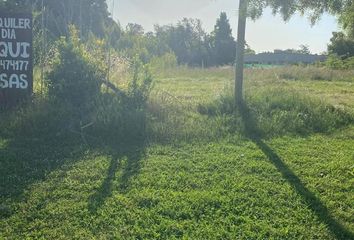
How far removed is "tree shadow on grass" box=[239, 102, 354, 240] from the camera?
3.87 metres

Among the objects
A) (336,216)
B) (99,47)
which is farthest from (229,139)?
(99,47)

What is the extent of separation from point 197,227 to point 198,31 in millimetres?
62683

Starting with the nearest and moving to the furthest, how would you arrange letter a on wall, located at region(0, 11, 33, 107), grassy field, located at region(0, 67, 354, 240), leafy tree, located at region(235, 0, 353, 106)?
1. grassy field, located at region(0, 67, 354, 240)
2. leafy tree, located at region(235, 0, 353, 106)
3. letter a on wall, located at region(0, 11, 33, 107)

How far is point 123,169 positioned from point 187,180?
0.93 m

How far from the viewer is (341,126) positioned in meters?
8.37

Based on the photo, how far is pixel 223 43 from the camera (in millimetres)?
56406

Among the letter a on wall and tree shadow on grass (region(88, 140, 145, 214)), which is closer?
tree shadow on grass (region(88, 140, 145, 214))

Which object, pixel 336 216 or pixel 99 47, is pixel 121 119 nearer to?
pixel 99 47

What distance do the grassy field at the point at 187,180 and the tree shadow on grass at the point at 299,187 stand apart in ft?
0.04

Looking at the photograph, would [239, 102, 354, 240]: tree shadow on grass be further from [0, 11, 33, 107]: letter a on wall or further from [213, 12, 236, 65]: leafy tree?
[213, 12, 236, 65]: leafy tree

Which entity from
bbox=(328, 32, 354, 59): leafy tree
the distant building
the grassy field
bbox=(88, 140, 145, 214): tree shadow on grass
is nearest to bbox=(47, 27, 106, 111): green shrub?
the grassy field

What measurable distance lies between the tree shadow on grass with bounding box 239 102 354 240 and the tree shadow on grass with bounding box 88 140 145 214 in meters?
1.94

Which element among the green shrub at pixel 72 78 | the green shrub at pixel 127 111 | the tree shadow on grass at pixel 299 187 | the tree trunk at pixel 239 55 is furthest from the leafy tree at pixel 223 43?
the tree shadow on grass at pixel 299 187

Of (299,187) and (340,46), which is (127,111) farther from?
(340,46)
